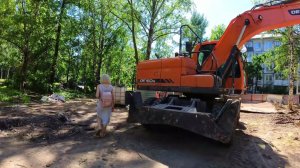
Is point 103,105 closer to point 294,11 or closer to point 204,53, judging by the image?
point 204,53

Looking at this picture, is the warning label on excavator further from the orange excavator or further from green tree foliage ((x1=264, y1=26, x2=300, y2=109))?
green tree foliage ((x1=264, y1=26, x2=300, y2=109))

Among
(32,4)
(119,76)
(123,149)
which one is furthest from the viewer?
(119,76)

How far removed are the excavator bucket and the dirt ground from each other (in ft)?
1.81

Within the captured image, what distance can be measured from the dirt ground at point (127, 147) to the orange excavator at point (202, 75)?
2.20ft

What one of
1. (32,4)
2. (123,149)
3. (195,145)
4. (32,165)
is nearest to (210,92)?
(195,145)

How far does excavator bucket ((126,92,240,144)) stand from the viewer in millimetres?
6738

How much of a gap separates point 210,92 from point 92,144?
2.94m

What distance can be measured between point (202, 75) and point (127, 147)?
247cm

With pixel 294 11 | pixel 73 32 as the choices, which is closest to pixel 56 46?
pixel 73 32

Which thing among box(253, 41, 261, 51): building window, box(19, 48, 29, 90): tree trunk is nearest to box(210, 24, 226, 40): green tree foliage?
box(19, 48, 29, 90): tree trunk

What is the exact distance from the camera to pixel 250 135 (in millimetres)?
9891

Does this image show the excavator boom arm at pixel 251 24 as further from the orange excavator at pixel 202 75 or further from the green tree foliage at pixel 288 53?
the green tree foliage at pixel 288 53

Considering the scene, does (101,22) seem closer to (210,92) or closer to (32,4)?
(32,4)

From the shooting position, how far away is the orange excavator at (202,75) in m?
7.81
